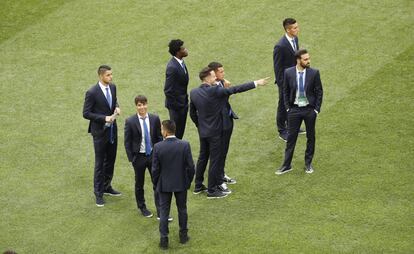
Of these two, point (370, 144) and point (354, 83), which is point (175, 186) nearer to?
point (370, 144)

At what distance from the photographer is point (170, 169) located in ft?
41.9

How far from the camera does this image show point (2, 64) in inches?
746

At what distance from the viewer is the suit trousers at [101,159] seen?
14.1 meters

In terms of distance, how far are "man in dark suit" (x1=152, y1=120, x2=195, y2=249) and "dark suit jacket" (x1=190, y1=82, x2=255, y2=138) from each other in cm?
133

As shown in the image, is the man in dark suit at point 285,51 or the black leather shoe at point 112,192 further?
the man in dark suit at point 285,51

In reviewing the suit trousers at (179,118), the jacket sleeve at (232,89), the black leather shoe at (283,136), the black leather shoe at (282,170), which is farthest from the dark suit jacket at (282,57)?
the jacket sleeve at (232,89)

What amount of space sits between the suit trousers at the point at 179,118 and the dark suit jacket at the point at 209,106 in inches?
37.8

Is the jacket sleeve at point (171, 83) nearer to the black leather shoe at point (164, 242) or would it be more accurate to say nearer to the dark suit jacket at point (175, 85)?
the dark suit jacket at point (175, 85)

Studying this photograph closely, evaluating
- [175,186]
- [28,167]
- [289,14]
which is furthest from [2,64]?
[175,186]

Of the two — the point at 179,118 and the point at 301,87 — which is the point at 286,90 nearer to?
the point at 301,87

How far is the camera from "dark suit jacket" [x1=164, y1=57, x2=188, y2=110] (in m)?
14.9

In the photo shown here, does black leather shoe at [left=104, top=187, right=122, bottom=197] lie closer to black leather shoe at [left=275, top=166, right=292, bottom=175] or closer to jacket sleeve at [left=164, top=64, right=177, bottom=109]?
jacket sleeve at [left=164, top=64, right=177, bottom=109]

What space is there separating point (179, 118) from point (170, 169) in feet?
8.34

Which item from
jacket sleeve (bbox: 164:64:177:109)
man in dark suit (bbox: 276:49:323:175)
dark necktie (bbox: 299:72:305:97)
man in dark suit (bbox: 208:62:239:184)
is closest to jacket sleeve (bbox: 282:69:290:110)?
man in dark suit (bbox: 276:49:323:175)
